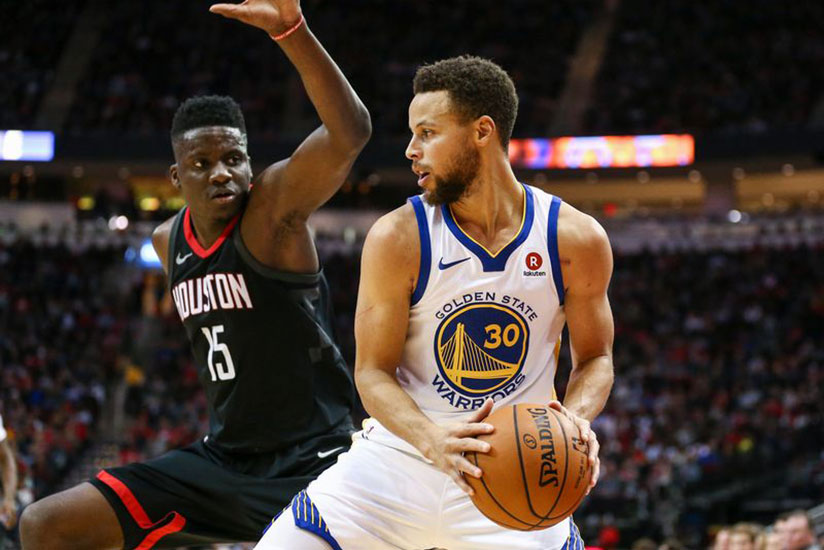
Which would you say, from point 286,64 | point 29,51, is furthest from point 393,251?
point 29,51

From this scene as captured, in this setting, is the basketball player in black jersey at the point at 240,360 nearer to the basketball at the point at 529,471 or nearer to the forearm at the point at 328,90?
the forearm at the point at 328,90

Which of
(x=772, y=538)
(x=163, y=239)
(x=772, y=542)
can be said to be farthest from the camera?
(x=772, y=538)

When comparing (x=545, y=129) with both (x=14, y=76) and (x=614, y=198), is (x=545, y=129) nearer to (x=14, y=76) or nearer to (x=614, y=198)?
(x=614, y=198)

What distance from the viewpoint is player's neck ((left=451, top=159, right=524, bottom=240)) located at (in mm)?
3729

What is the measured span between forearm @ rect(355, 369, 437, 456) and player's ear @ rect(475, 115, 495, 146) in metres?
0.83

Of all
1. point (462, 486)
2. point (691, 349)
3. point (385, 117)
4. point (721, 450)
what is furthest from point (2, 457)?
point (385, 117)

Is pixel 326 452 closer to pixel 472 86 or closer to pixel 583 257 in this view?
pixel 583 257

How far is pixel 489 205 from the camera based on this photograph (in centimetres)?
374

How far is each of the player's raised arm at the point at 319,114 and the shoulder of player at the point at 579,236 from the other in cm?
92

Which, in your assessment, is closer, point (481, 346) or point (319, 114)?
point (481, 346)

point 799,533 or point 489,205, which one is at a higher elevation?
point 489,205

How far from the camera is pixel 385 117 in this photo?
93.7ft

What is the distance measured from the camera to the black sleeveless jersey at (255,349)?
441 centimetres

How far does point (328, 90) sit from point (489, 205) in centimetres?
79
